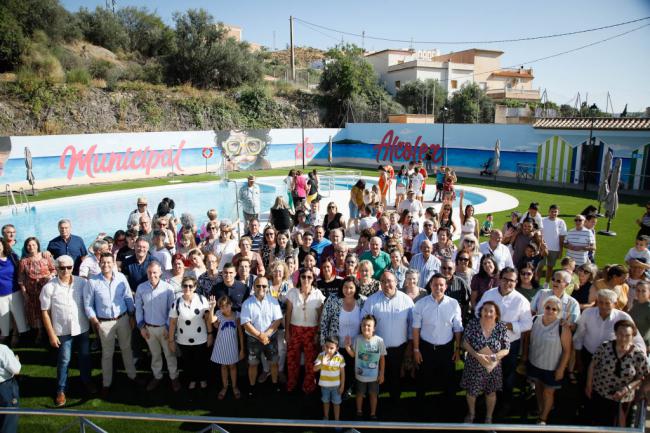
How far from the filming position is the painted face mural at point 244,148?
29.2m

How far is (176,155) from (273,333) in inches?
945

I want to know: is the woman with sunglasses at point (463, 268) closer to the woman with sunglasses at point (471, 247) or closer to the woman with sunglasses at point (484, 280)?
the woman with sunglasses at point (484, 280)

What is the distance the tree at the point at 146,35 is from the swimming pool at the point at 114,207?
26533mm

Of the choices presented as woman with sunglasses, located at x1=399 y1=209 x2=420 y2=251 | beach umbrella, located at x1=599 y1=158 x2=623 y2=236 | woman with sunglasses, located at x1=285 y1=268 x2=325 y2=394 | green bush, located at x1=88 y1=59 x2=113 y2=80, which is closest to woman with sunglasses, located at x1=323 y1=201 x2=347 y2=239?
woman with sunglasses, located at x1=399 y1=209 x2=420 y2=251

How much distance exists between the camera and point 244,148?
29.9m

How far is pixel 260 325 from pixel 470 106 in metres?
43.0

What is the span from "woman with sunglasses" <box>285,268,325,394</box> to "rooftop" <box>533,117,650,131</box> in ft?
70.7

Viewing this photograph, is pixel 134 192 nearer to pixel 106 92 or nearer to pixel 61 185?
pixel 61 185

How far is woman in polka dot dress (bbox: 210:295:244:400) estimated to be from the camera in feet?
17.1

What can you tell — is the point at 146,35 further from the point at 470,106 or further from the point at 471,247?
the point at 471,247

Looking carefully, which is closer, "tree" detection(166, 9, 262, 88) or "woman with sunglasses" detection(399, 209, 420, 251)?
"woman with sunglasses" detection(399, 209, 420, 251)

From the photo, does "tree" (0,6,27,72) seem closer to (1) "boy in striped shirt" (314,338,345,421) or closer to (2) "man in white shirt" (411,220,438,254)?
(2) "man in white shirt" (411,220,438,254)

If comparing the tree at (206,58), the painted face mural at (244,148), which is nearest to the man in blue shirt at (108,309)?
the painted face mural at (244,148)

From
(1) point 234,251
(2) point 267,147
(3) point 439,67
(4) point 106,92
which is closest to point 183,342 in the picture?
(1) point 234,251
